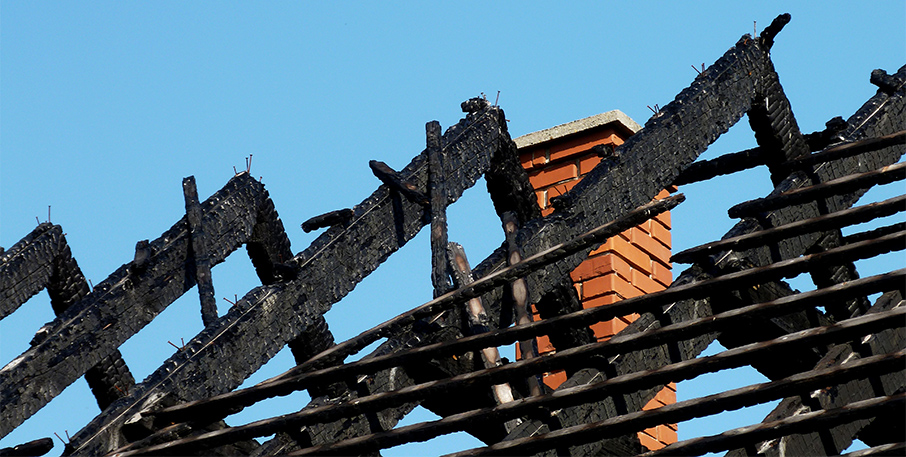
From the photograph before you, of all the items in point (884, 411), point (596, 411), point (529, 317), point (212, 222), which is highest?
point (212, 222)

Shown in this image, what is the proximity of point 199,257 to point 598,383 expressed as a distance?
2.21 meters

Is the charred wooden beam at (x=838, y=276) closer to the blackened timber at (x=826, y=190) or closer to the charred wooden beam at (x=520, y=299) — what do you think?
the blackened timber at (x=826, y=190)

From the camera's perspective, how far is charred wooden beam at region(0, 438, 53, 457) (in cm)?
500

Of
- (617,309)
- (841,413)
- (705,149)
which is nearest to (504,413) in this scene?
(617,309)

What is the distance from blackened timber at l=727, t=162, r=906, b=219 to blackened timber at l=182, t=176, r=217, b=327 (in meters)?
2.58

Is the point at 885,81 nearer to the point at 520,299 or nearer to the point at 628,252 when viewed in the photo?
the point at 628,252

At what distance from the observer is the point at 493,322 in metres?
5.95

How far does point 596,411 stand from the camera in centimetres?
550

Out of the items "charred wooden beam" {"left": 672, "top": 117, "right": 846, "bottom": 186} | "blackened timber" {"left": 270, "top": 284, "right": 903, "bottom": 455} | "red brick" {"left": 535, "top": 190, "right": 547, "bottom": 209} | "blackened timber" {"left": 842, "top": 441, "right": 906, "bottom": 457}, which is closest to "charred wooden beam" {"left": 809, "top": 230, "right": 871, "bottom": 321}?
"charred wooden beam" {"left": 672, "top": 117, "right": 846, "bottom": 186}

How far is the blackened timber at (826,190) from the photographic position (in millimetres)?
5422

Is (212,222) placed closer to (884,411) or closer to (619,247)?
(884,411)

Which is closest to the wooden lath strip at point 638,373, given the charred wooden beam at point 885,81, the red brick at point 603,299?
the charred wooden beam at point 885,81

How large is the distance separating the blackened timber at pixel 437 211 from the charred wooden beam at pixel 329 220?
1.44 ft

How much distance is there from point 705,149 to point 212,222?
3029 mm
